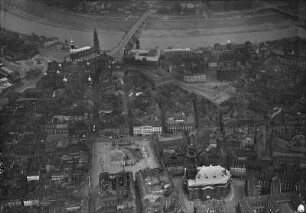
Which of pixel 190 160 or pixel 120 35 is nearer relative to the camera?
pixel 190 160

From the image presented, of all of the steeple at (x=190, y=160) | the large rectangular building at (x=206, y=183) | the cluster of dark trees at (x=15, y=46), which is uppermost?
the cluster of dark trees at (x=15, y=46)

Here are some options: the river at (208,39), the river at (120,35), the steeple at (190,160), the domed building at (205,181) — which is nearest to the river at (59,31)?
the river at (120,35)

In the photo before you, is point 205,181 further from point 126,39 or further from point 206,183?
point 126,39

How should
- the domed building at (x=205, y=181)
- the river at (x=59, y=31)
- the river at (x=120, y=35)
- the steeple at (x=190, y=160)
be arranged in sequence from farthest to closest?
the river at (x=120, y=35), the river at (x=59, y=31), the steeple at (x=190, y=160), the domed building at (x=205, y=181)

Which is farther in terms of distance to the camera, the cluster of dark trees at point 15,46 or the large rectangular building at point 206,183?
the cluster of dark trees at point 15,46

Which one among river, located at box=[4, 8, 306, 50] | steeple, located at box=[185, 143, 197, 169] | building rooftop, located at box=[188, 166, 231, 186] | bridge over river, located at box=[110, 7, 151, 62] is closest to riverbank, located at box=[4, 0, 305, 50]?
river, located at box=[4, 8, 306, 50]

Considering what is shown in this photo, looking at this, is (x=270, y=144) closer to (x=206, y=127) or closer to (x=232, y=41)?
(x=206, y=127)

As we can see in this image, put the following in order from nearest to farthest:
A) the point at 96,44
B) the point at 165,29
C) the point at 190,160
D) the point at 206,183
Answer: the point at 206,183 < the point at 190,160 < the point at 96,44 < the point at 165,29

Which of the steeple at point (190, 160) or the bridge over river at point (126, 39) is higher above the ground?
the bridge over river at point (126, 39)

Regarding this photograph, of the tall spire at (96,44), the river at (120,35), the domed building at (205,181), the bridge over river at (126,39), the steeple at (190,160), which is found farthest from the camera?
the river at (120,35)

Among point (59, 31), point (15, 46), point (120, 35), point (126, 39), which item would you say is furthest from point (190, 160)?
point (15, 46)

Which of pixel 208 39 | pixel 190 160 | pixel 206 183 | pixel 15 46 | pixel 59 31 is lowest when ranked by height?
pixel 206 183

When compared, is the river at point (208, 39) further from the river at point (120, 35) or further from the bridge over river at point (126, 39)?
the bridge over river at point (126, 39)
